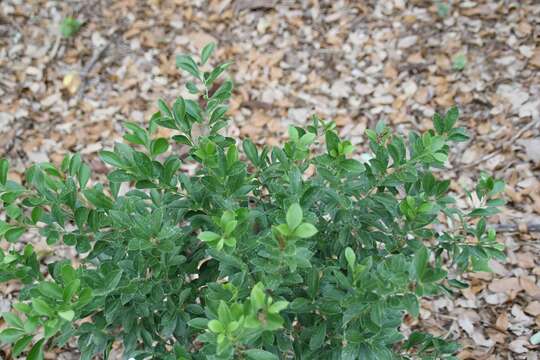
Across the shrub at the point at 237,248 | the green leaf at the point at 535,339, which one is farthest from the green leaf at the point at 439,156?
the green leaf at the point at 535,339

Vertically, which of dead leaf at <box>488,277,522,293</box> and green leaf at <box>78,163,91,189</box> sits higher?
green leaf at <box>78,163,91,189</box>

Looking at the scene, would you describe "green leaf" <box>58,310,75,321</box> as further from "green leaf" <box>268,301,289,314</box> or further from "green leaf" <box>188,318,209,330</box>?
"green leaf" <box>268,301,289,314</box>

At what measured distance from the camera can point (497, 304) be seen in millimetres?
2652

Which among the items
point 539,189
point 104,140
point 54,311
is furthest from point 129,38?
point 54,311

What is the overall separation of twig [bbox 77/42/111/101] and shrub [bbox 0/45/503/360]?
242cm

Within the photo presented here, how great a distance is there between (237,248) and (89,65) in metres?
3.02

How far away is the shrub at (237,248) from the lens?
1314 mm

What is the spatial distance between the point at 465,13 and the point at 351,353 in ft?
10.0

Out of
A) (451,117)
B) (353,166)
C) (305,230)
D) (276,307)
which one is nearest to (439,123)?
(451,117)

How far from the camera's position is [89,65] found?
159 inches

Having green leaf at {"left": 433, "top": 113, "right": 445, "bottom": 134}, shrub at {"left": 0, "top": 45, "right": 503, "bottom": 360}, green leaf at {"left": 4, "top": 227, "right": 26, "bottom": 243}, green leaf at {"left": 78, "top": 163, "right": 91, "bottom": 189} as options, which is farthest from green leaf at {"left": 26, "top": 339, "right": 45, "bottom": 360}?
green leaf at {"left": 433, "top": 113, "right": 445, "bottom": 134}

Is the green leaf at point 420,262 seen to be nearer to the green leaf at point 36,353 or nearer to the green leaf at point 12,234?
the green leaf at point 36,353

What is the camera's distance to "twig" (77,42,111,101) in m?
3.93

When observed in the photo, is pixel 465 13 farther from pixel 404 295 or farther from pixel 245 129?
pixel 404 295
